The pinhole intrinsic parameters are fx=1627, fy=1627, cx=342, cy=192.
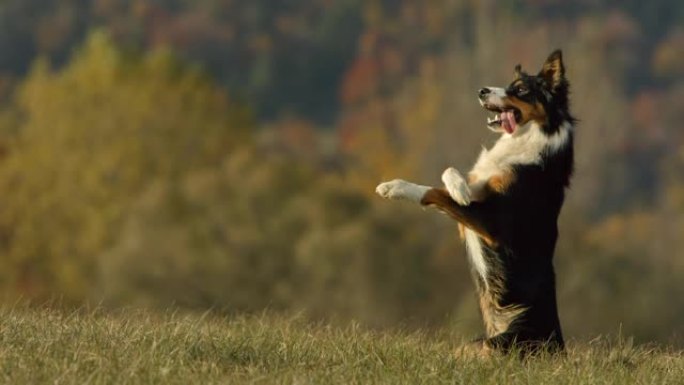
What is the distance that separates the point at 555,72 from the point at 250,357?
323cm

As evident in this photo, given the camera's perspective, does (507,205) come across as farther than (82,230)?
No

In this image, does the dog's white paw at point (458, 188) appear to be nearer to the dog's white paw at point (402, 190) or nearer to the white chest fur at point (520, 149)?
the dog's white paw at point (402, 190)

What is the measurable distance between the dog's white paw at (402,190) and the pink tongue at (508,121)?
2.80 ft

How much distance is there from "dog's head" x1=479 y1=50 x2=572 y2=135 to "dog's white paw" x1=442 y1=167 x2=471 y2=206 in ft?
2.43

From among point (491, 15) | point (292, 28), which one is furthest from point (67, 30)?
point (491, 15)

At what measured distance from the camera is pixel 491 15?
419 ft

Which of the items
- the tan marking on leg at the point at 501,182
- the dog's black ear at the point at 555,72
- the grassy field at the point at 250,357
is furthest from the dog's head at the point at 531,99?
the grassy field at the point at 250,357

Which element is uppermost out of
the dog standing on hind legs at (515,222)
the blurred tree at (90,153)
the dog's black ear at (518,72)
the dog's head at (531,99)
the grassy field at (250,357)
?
the dog's black ear at (518,72)

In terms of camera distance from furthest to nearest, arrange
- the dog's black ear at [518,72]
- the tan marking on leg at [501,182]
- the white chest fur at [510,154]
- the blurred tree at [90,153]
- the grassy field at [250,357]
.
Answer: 1. the blurred tree at [90,153]
2. the dog's black ear at [518,72]
3. the white chest fur at [510,154]
4. the tan marking on leg at [501,182]
5. the grassy field at [250,357]

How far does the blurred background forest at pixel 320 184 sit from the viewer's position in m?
50.1

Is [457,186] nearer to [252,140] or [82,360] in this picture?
[82,360]

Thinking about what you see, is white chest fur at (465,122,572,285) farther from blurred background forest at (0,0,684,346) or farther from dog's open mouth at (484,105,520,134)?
blurred background forest at (0,0,684,346)

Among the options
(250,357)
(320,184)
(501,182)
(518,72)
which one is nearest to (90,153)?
(320,184)

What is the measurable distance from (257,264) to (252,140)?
908 inches
